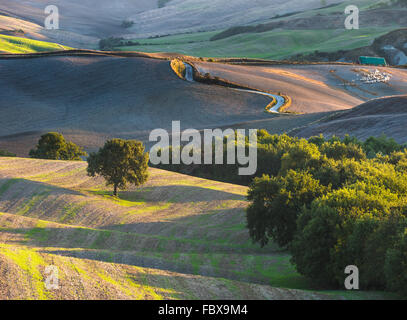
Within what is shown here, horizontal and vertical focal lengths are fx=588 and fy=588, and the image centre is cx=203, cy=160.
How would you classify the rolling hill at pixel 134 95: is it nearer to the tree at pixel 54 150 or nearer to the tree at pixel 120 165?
the tree at pixel 54 150

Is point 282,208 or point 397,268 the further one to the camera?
point 282,208

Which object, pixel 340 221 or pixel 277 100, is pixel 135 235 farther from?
pixel 277 100

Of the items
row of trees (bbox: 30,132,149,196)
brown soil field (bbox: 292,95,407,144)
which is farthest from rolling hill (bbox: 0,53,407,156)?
row of trees (bbox: 30,132,149,196)

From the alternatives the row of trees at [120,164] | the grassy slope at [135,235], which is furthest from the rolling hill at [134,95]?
the grassy slope at [135,235]

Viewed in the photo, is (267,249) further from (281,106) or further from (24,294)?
(281,106)

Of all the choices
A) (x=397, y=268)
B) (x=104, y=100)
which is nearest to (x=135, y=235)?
(x=397, y=268)
